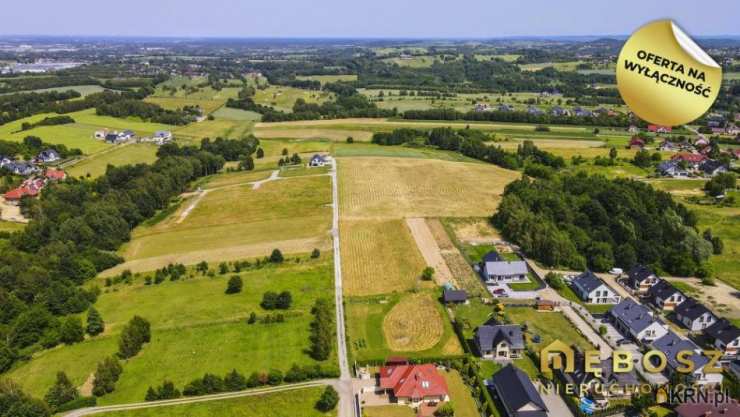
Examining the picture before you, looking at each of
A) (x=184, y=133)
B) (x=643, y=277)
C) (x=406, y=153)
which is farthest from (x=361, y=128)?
(x=643, y=277)

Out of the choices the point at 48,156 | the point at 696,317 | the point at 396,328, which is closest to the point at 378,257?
the point at 396,328

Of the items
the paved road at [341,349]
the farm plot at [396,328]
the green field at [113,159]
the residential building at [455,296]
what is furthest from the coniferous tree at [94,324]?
the green field at [113,159]

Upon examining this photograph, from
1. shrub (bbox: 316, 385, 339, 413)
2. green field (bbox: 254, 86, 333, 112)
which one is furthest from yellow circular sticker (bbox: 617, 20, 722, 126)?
green field (bbox: 254, 86, 333, 112)

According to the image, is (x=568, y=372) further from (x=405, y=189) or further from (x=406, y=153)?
(x=406, y=153)

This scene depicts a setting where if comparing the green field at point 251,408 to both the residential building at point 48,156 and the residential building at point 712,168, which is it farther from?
the residential building at point 712,168

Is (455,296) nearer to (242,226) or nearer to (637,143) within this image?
(242,226)
